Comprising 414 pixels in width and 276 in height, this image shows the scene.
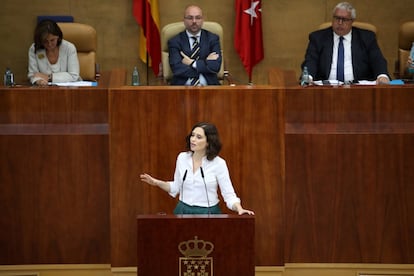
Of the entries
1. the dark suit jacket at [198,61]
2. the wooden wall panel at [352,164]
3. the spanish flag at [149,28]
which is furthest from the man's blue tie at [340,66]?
the spanish flag at [149,28]

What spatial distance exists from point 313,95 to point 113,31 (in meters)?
4.46

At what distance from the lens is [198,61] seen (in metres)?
8.59

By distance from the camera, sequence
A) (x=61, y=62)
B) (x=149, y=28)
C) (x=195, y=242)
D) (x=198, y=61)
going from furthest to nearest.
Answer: (x=149, y=28) → (x=61, y=62) → (x=198, y=61) → (x=195, y=242)

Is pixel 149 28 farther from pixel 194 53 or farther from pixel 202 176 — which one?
pixel 202 176

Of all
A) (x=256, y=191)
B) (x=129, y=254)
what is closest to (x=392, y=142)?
(x=256, y=191)

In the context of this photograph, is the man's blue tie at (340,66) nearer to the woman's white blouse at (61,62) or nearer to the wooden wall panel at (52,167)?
the woman's white blouse at (61,62)

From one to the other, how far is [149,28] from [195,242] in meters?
5.17

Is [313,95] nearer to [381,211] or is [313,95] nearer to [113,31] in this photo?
[381,211]

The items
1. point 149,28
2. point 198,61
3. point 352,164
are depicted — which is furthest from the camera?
point 149,28

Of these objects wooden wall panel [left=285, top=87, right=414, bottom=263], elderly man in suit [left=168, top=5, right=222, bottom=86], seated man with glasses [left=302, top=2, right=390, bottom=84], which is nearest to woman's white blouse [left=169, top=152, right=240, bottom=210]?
wooden wall panel [left=285, top=87, right=414, bottom=263]

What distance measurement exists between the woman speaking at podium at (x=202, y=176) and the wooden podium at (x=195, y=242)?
1.24ft

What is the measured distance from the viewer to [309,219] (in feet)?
23.7

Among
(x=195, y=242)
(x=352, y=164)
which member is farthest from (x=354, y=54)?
(x=195, y=242)

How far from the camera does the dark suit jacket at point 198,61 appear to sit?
858 centimetres
